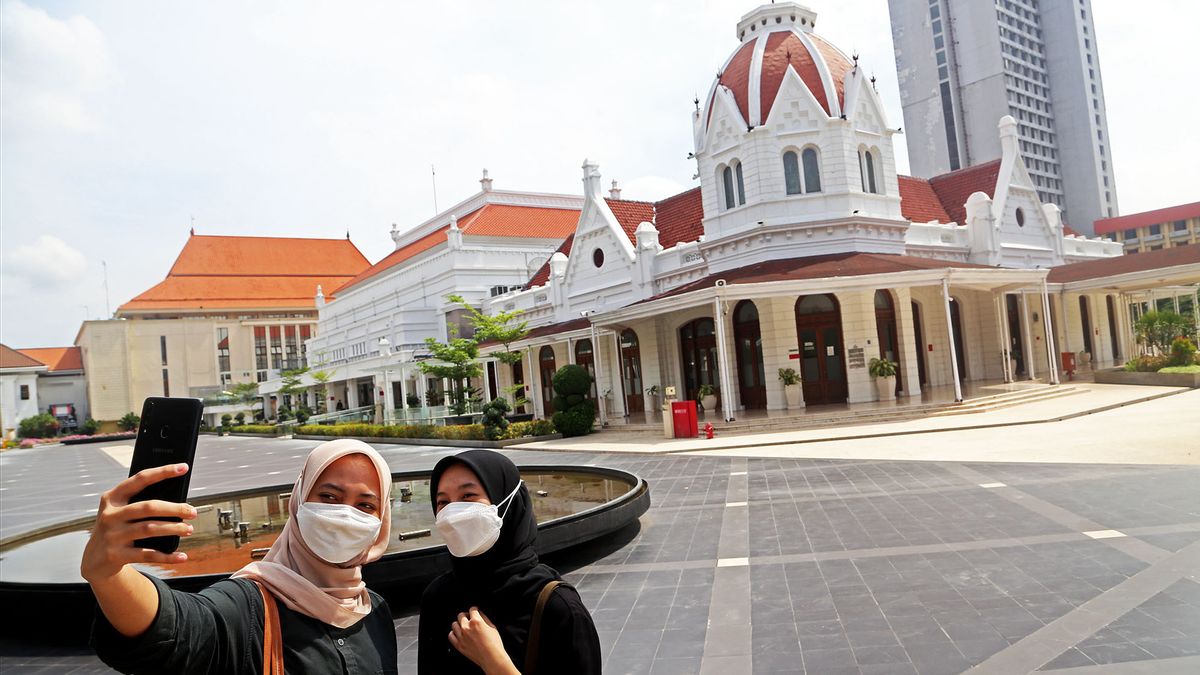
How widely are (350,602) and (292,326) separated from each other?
82.6 metres

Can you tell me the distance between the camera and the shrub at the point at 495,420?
77.0 feet

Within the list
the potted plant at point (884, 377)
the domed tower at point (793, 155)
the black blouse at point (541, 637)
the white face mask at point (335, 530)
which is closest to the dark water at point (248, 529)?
the black blouse at point (541, 637)

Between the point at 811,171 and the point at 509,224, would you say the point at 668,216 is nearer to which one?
the point at 811,171

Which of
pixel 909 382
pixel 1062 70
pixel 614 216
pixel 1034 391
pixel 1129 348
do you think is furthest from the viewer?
pixel 1062 70

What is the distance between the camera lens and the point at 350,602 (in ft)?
6.97

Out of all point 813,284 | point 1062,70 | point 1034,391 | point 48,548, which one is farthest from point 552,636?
point 1062,70

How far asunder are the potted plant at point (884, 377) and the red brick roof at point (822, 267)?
273cm

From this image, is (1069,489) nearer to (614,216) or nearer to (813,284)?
(813,284)

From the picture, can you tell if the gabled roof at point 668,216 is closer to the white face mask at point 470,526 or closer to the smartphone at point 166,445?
the white face mask at point 470,526

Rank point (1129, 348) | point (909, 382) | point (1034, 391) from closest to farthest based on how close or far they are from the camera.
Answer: point (1034, 391), point (909, 382), point (1129, 348)

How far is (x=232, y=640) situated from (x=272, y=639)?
0.42 ft

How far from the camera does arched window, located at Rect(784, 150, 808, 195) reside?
23.2 meters

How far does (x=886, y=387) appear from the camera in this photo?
2073 centimetres

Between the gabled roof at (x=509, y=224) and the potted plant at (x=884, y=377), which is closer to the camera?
the potted plant at (x=884, y=377)
